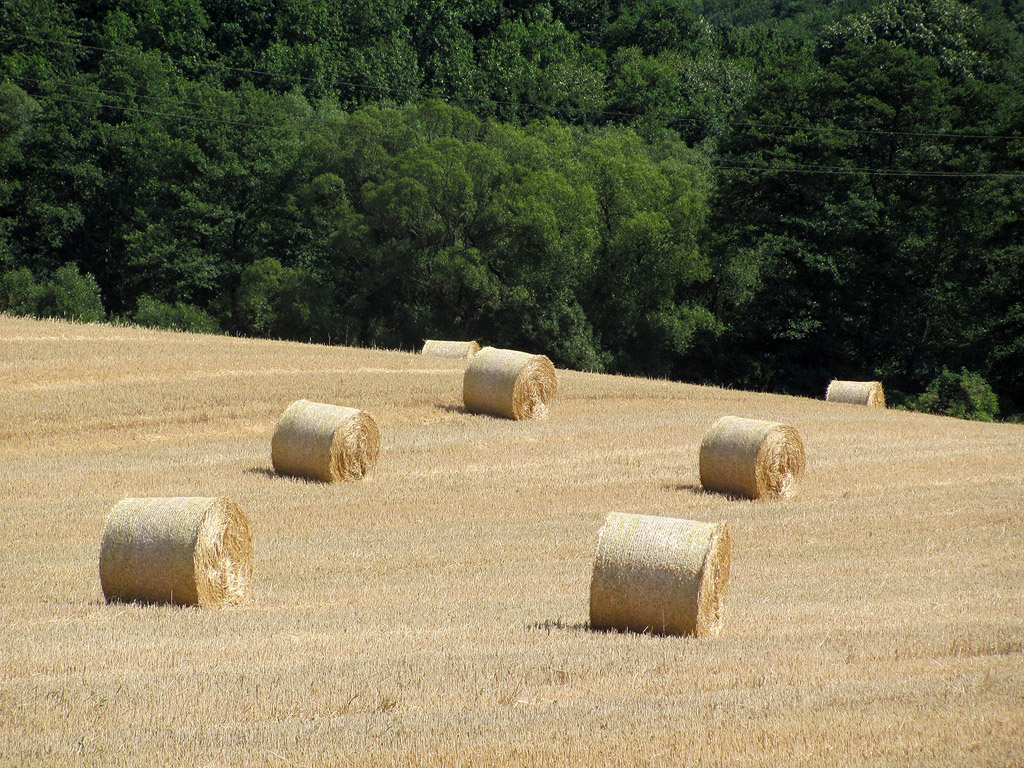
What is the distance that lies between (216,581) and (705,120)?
59722 mm

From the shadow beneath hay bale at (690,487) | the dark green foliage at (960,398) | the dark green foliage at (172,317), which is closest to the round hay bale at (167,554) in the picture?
the shadow beneath hay bale at (690,487)

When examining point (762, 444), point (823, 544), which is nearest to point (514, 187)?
point (762, 444)

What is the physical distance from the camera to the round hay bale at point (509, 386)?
21906 mm

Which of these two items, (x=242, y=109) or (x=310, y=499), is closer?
(x=310, y=499)

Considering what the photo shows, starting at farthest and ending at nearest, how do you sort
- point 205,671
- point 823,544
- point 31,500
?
point 31,500 → point 823,544 → point 205,671

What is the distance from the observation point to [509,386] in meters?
21.8

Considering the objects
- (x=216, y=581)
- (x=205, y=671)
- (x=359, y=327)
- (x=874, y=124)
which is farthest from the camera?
(x=359, y=327)

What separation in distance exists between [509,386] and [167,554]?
12.1 meters

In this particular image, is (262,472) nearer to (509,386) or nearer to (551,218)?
(509,386)

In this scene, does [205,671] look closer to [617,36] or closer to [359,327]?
[359,327]

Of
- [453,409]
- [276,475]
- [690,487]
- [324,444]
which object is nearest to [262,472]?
[276,475]

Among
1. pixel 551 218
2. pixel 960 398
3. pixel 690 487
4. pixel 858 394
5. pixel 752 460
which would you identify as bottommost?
pixel 960 398

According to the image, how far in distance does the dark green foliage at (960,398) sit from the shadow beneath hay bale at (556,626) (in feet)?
97.5

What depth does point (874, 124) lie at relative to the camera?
145 feet
